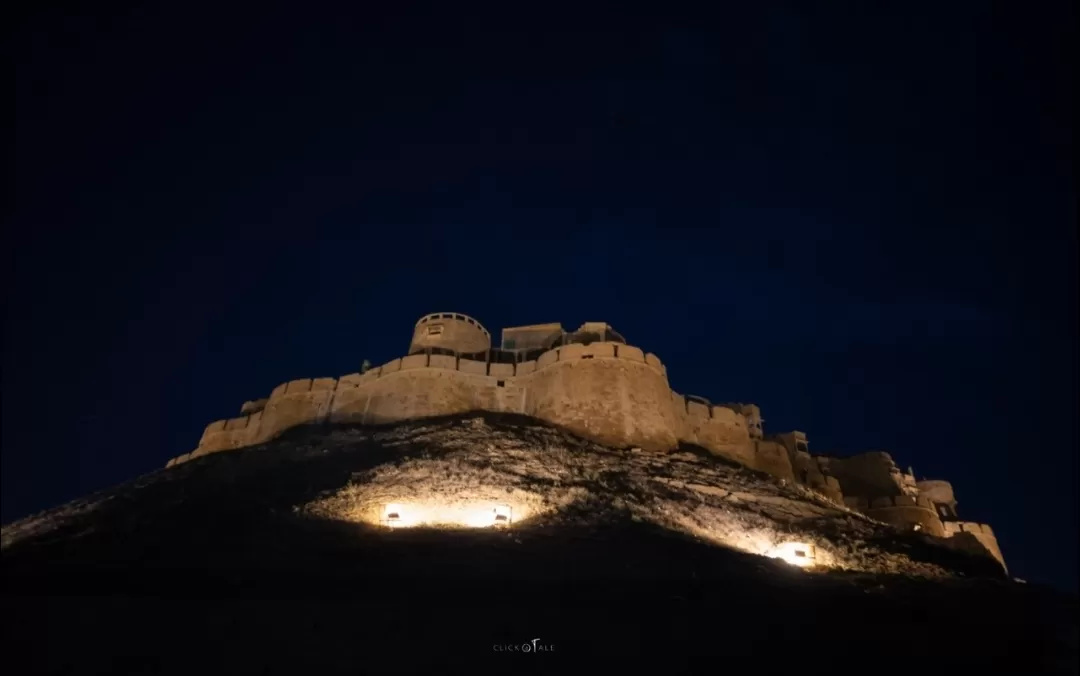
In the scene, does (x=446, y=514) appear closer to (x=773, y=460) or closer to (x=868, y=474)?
(x=773, y=460)

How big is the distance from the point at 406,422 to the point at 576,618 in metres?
18.6

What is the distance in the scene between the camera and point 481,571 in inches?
599

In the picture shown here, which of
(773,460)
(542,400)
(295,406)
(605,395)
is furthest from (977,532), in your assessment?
(295,406)

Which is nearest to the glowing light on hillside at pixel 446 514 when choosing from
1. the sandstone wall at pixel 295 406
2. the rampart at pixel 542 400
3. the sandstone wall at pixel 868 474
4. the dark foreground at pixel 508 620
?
the dark foreground at pixel 508 620

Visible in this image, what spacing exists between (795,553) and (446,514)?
390 inches

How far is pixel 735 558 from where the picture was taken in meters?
18.0

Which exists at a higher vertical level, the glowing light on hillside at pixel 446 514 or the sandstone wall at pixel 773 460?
the sandstone wall at pixel 773 460

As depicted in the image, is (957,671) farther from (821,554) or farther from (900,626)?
(821,554)

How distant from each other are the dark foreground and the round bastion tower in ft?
67.8

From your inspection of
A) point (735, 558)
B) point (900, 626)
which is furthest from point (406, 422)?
point (900, 626)

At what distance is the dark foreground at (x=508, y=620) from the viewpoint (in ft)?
33.8

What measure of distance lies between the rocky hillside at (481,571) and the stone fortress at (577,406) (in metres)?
2.21

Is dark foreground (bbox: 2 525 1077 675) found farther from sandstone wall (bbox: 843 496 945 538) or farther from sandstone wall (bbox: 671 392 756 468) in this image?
sandstone wall (bbox: 843 496 945 538)

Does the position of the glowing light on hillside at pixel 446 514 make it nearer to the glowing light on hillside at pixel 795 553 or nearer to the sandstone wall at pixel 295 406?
the glowing light on hillside at pixel 795 553
